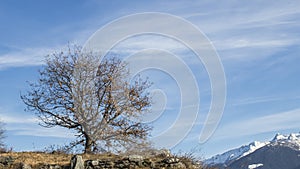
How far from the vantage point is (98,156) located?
3222cm

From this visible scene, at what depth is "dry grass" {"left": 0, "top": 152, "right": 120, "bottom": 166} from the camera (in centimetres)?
3100

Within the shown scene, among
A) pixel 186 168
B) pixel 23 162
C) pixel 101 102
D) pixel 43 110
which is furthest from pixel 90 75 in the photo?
pixel 186 168

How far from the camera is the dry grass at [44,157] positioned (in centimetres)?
3100

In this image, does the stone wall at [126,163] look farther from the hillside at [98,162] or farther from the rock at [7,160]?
the rock at [7,160]

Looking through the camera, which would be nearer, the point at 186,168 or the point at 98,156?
the point at 186,168

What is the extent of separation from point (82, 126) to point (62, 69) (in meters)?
4.97

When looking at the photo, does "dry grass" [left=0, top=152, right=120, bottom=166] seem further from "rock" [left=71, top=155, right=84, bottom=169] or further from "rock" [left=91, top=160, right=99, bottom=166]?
"rock" [left=91, top=160, right=99, bottom=166]

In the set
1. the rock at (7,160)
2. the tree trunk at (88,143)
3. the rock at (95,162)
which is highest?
the tree trunk at (88,143)

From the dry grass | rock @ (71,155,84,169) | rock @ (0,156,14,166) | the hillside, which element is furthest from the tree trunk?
rock @ (71,155,84,169)

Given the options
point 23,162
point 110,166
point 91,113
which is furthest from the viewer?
point 91,113

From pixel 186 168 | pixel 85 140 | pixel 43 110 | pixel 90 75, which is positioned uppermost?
pixel 90 75

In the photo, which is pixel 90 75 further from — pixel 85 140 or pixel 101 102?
pixel 85 140

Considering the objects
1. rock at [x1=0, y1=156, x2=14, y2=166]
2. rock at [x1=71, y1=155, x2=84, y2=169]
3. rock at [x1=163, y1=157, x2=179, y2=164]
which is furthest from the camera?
rock at [x1=0, y1=156, x2=14, y2=166]

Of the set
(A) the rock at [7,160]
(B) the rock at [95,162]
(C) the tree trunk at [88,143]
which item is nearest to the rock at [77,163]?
(B) the rock at [95,162]
